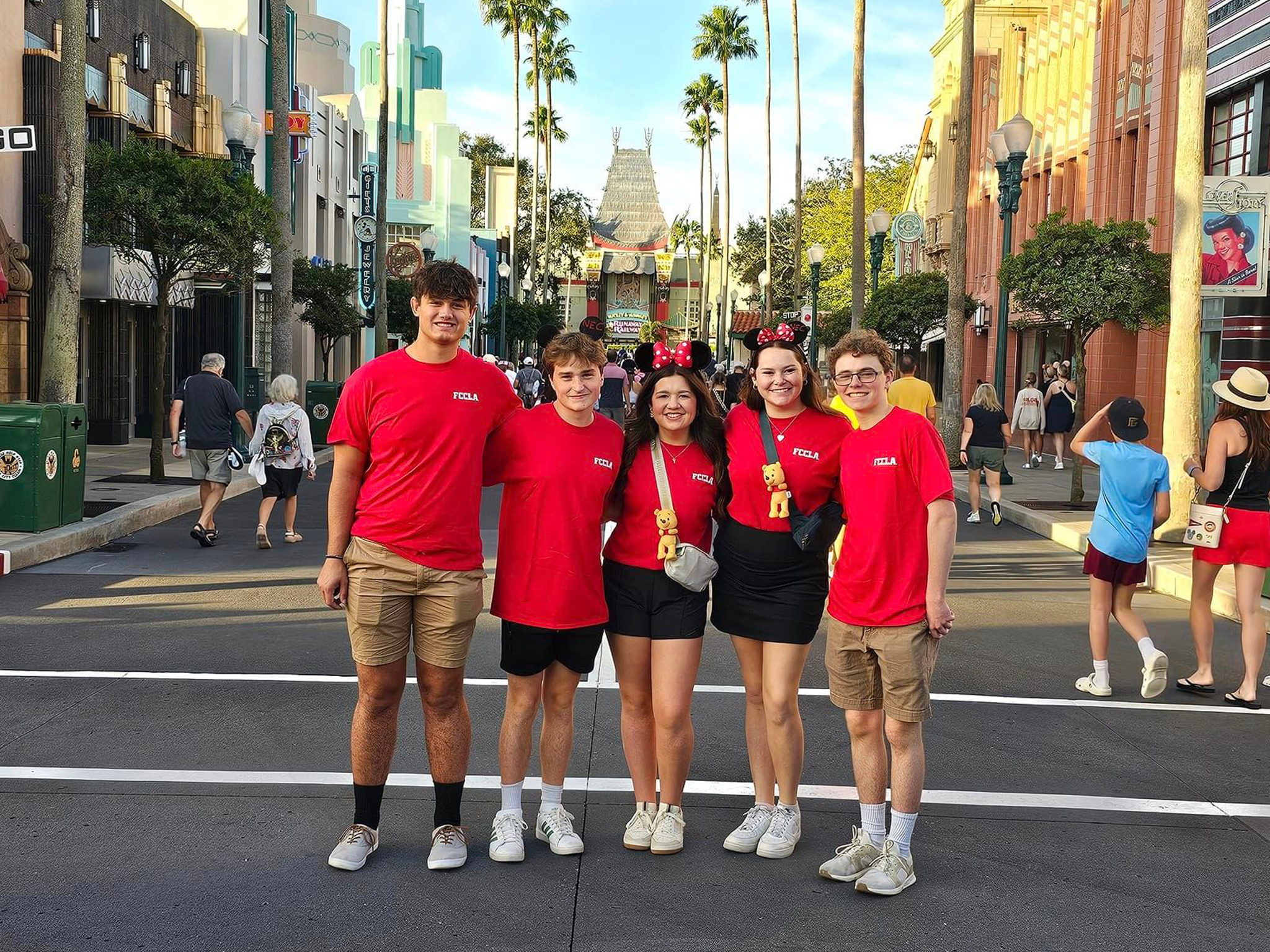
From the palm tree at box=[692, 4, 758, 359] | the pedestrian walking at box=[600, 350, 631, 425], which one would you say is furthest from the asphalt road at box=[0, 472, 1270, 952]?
the palm tree at box=[692, 4, 758, 359]

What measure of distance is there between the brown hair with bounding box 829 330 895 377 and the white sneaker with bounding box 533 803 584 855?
77.9 inches

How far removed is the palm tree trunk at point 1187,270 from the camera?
15047mm

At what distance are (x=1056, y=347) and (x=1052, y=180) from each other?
5336 mm

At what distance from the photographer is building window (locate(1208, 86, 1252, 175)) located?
Result: 23375 millimetres

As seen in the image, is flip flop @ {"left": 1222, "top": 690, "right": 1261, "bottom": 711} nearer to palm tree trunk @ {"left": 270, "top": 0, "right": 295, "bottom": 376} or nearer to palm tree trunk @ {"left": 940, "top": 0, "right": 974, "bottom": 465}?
palm tree trunk @ {"left": 940, "top": 0, "right": 974, "bottom": 465}

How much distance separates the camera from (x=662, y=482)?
5273 mm

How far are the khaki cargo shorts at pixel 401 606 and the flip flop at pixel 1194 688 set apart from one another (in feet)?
17.0

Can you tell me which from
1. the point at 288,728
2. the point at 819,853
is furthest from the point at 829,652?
the point at 288,728

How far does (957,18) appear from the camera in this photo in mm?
46875

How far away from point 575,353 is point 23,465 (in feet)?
31.2

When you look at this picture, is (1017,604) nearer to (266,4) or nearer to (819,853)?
(819,853)

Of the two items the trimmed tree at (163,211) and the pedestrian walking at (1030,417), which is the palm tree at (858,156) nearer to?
the pedestrian walking at (1030,417)

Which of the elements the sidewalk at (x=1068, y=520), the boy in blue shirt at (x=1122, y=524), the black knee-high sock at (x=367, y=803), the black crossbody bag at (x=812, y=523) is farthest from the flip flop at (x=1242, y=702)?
the black knee-high sock at (x=367, y=803)

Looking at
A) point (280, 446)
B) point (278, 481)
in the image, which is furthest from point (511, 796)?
point (278, 481)
